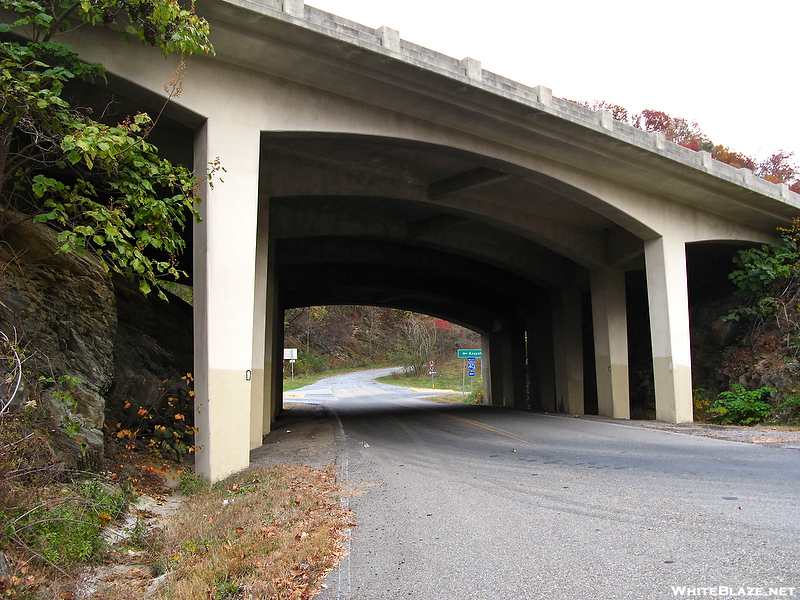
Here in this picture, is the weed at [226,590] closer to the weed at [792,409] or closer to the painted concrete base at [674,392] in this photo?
the weed at [792,409]

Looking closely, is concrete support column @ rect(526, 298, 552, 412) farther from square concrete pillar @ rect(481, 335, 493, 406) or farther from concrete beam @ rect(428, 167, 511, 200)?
concrete beam @ rect(428, 167, 511, 200)

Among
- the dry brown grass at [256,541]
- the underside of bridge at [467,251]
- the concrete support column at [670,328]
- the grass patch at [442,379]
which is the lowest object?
the grass patch at [442,379]

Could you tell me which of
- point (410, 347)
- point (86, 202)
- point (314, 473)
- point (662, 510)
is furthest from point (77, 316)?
point (410, 347)

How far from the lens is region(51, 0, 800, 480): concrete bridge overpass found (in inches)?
424

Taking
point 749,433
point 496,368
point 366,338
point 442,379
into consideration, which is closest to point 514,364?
point 496,368

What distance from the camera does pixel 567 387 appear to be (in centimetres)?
2744

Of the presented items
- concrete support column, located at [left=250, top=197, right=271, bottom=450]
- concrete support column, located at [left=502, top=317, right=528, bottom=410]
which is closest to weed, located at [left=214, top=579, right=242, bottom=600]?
concrete support column, located at [left=250, top=197, right=271, bottom=450]

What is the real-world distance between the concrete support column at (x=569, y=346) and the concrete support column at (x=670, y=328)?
748 centimetres

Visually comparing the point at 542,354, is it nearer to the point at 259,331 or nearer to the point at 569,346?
the point at 569,346

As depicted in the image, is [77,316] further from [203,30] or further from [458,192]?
[458,192]

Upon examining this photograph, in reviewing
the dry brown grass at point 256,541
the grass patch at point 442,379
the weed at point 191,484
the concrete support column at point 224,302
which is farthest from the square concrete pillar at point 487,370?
the dry brown grass at point 256,541

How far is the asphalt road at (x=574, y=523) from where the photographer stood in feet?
14.3

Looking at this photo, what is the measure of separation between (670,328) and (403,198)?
9.46 meters

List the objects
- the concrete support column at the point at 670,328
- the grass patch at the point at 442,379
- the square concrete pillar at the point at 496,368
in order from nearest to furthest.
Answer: the concrete support column at the point at 670,328 < the square concrete pillar at the point at 496,368 < the grass patch at the point at 442,379
